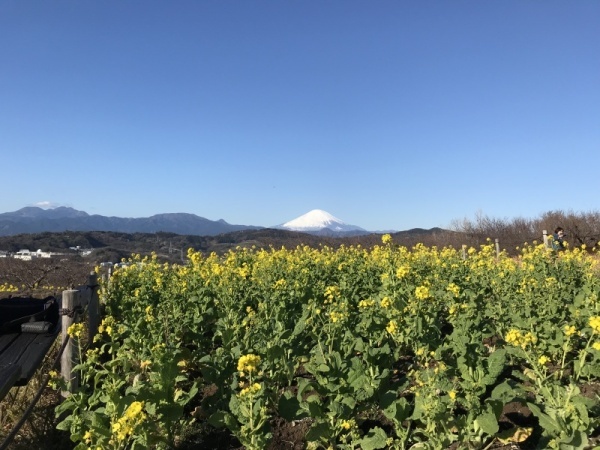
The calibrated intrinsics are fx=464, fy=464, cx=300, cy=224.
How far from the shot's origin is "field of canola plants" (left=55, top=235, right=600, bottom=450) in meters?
3.15

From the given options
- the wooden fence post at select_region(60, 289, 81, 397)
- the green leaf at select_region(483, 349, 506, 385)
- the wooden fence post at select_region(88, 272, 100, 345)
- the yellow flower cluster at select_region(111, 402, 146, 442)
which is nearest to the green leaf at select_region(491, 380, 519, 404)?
the green leaf at select_region(483, 349, 506, 385)

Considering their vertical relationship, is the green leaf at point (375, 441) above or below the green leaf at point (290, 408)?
below

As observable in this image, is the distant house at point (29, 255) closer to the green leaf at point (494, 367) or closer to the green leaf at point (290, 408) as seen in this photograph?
the green leaf at point (290, 408)

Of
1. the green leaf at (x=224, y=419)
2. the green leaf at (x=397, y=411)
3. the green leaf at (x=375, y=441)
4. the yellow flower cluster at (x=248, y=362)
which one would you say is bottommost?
the green leaf at (x=375, y=441)

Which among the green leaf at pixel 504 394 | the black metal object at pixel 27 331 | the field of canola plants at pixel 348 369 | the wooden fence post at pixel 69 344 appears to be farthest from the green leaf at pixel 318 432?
the wooden fence post at pixel 69 344

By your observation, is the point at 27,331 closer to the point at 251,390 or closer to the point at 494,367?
the point at 251,390

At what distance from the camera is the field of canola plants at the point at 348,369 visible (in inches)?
124

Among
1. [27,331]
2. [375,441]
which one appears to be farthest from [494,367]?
A: [27,331]

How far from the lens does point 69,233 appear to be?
5422cm

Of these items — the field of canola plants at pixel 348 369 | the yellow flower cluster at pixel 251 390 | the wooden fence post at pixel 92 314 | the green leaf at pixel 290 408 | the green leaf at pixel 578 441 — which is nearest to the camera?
the green leaf at pixel 578 441

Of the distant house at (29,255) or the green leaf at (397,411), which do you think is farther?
the distant house at (29,255)

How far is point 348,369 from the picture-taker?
361 cm

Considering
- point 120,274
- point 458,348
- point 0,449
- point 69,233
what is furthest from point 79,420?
point 69,233

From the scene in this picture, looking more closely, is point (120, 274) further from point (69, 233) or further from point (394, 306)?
point (69, 233)
